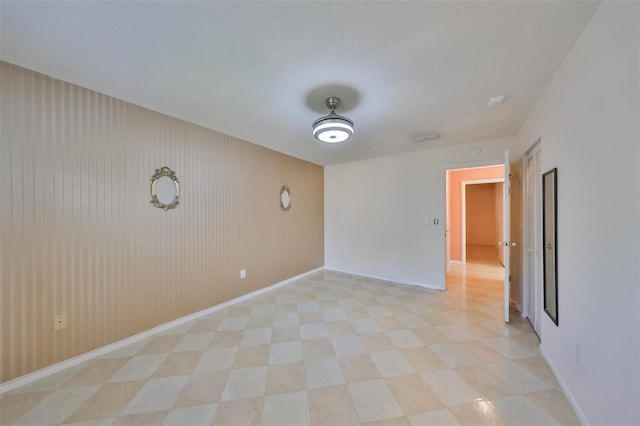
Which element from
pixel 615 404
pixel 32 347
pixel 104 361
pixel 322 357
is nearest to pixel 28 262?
pixel 32 347

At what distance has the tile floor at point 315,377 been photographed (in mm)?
1493

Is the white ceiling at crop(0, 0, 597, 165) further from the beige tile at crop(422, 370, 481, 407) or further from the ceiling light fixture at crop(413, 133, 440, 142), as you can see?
the beige tile at crop(422, 370, 481, 407)

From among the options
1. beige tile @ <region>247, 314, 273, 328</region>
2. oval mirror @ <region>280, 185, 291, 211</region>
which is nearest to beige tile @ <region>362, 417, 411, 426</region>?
beige tile @ <region>247, 314, 273, 328</region>

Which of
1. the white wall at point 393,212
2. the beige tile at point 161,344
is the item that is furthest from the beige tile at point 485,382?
the beige tile at point 161,344

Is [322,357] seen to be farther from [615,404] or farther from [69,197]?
[69,197]

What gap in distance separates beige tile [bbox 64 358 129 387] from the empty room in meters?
0.02

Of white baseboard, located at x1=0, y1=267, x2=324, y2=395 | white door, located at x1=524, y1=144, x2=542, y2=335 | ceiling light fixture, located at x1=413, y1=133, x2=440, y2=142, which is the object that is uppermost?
ceiling light fixture, located at x1=413, y1=133, x2=440, y2=142

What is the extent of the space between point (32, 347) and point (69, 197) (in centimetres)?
123

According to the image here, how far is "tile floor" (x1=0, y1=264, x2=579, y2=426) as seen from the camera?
1.49 m

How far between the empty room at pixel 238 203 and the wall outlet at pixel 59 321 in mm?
12

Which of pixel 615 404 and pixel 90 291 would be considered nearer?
pixel 615 404

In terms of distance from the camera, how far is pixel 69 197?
6.56ft

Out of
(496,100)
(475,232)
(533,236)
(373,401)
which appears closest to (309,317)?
(373,401)

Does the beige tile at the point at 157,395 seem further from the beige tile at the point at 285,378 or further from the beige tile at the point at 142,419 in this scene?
the beige tile at the point at 285,378
